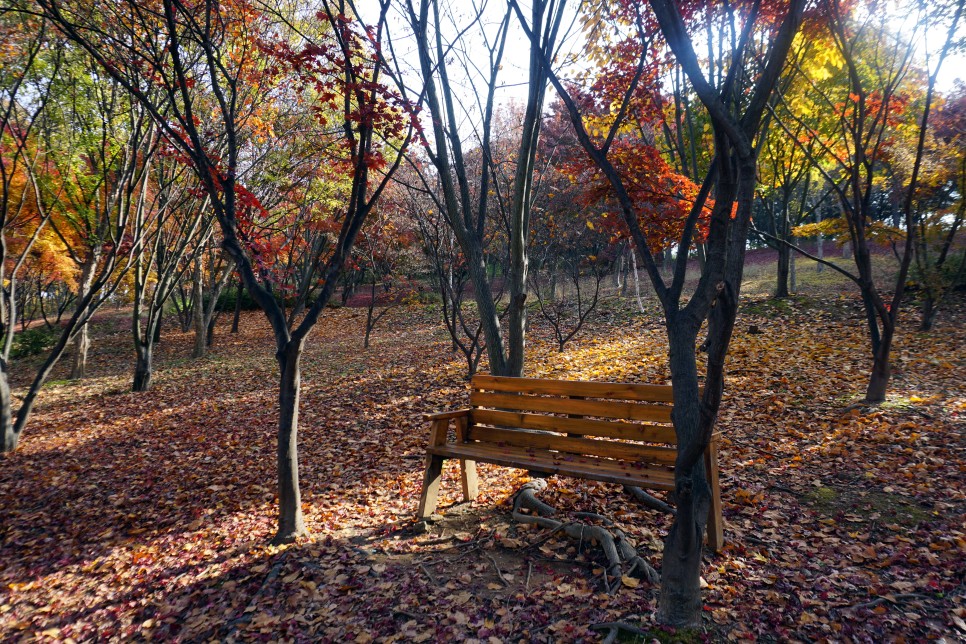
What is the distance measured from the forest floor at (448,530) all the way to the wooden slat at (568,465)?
1.64 ft

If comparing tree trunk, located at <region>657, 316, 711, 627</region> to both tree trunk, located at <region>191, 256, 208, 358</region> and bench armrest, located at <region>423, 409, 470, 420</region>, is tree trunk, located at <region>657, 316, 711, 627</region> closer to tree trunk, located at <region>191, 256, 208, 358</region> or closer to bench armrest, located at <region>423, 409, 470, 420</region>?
bench armrest, located at <region>423, 409, 470, 420</region>

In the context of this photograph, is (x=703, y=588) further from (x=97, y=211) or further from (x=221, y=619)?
(x=97, y=211)

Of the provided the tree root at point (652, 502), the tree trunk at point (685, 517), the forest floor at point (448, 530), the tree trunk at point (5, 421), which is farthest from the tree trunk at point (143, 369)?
the tree trunk at point (685, 517)

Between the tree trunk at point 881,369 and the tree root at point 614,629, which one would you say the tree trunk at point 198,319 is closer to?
the tree root at point 614,629

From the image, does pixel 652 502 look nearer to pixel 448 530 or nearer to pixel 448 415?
pixel 448 530

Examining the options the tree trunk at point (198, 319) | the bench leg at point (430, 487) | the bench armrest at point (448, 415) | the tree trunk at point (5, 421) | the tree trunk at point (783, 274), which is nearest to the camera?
the bench leg at point (430, 487)

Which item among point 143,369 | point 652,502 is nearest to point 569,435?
point 652,502

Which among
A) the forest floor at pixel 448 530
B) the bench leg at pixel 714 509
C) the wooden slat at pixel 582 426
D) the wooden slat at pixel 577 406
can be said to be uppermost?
the wooden slat at pixel 577 406

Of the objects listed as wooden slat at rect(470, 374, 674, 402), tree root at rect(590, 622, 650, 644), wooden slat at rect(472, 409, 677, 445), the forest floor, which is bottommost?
the forest floor

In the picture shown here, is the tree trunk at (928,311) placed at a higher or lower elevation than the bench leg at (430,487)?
higher

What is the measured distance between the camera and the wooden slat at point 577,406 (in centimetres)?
356

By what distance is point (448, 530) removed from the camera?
12.9 ft

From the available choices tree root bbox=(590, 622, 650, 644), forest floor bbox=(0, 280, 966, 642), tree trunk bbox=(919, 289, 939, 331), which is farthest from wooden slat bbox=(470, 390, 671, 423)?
tree trunk bbox=(919, 289, 939, 331)

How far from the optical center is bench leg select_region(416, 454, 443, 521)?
4.02 metres
